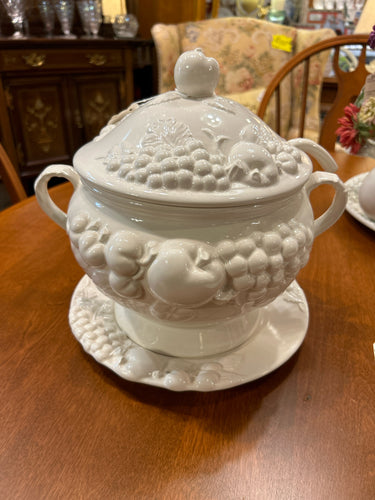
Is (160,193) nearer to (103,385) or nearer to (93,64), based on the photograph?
(103,385)

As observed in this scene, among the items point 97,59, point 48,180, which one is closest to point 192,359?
point 48,180

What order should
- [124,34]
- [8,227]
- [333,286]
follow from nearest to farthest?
1. [333,286]
2. [8,227]
3. [124,34]

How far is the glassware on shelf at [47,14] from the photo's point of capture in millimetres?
2092

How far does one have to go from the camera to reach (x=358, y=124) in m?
0.83

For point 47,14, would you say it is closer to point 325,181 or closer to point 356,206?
point 356,206

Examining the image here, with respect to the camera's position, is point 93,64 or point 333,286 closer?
point 333,286

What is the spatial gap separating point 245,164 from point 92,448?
1.10ft

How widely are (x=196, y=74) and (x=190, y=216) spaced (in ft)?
0.61

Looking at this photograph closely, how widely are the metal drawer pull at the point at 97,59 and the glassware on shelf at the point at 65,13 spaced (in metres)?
0.17

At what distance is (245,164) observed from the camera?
41 centimetres

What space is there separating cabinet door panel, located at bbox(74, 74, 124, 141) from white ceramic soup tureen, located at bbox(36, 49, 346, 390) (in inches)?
75.2

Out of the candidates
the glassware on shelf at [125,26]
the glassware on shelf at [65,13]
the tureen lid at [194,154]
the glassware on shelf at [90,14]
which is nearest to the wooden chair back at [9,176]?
the tureen lid at [194,154]

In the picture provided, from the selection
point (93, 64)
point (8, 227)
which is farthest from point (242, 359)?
point (93, 64)

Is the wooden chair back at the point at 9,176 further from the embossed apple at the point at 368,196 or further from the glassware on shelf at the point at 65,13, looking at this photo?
the glassware on shelf at the point at 65,13
